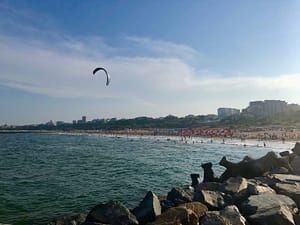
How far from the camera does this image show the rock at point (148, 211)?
25.6 ft

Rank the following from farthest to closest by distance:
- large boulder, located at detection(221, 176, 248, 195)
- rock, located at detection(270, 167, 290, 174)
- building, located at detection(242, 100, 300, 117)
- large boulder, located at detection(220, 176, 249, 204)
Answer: building, located at detection(242, 100, 300, 117), rock, located at detection(270, 167, 290, 174), large boulder, located at detection(221, 176, 248, 195), large boulder, located at detection(220, 176, 249, 204)

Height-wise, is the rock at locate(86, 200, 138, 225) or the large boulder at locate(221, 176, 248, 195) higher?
the large boulder at locate(221, 176, 248, 195)

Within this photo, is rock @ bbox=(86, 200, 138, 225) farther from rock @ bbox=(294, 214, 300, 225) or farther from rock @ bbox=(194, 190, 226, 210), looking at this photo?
rock @ bbox=(294, 214, 300, 225)

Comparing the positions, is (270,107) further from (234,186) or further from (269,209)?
(269,209)

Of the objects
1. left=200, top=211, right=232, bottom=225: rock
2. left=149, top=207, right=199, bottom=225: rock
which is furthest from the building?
left=149, top=207, right=199, bottom=225: rock

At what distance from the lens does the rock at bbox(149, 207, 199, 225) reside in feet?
22.9

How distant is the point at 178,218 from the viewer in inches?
276

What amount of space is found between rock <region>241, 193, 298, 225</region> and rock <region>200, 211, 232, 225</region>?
1.03m

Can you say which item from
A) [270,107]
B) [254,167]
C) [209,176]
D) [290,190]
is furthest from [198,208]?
[270,107]

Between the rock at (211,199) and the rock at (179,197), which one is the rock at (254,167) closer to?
the rock at (179,197)

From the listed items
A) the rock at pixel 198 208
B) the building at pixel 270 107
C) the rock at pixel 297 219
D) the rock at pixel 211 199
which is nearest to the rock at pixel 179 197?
the rock at pixel 211 199

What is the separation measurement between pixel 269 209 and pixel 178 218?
229cm

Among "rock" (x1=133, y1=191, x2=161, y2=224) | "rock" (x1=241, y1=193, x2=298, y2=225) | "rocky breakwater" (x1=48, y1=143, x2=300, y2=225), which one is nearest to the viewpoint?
"rocky breakwater" (x1=48, y1=143, x2=300, y2=225)

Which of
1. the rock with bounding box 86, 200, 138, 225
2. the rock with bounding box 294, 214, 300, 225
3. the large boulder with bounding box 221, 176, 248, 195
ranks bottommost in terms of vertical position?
the rock with bounding box 294, 214, 300, 225
